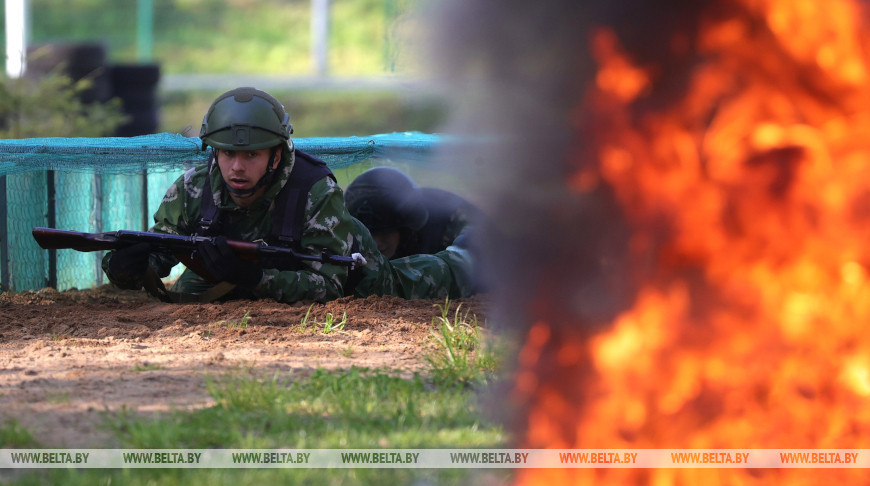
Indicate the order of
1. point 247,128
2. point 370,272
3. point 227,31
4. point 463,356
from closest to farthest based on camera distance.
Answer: point 463,356 < point 247,128 < point 370,272 < point 227,31

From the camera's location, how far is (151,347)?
4.87 m

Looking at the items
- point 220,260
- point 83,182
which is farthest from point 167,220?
point 83,182

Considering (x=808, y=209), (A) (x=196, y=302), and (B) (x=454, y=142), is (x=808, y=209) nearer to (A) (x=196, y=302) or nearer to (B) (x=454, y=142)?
(B) (x=454, y=142)

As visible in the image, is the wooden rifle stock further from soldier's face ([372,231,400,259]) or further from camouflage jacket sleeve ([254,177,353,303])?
soldier's face ([372,231,400,259])

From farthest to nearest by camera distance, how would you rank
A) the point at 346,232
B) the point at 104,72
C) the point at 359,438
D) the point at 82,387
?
the point at 104,72, the point at 346,232, the point at 82,387, the point at 359,438

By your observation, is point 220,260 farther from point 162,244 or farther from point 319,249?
point 319,249

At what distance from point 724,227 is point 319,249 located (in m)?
3.46

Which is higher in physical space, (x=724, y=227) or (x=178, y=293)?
(x=724, y=227)

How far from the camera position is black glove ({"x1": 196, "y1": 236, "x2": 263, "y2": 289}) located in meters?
5.67

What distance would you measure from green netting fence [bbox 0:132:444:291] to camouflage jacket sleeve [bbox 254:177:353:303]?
79 cm

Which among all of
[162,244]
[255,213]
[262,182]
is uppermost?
[262,182]

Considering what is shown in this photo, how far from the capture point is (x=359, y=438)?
350cm

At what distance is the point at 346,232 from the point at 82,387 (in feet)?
7.76

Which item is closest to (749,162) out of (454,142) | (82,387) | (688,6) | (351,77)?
(688,6)
